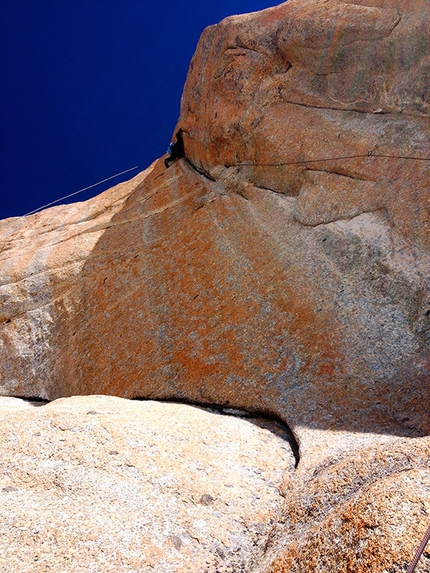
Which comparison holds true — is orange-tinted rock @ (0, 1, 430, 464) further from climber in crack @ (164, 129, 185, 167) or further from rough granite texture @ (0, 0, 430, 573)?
climber in crack @ (164, 129, 185, 167)

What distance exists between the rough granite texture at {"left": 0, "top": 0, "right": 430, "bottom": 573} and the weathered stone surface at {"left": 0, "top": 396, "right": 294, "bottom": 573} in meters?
0.35

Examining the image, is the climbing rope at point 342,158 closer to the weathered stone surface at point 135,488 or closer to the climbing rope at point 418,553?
the weathered stone surface at point 135,488

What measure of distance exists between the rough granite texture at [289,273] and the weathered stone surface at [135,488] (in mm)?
351

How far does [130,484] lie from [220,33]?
8205mm

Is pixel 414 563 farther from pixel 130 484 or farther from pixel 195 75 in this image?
pixel 195 75

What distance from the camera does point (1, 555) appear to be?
3879mm

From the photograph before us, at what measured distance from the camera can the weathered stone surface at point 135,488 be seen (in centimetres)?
400

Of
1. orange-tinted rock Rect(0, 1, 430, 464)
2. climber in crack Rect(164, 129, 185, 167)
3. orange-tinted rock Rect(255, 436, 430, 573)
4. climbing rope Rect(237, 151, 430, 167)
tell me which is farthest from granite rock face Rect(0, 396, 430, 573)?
climber in crack Rect(164, 129, 185, 167)

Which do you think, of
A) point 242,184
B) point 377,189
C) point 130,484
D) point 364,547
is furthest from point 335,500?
point 242,184

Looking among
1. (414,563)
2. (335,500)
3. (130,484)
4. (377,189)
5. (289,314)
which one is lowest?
(414,563)

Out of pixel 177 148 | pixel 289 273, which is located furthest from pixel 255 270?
pixel 177 148

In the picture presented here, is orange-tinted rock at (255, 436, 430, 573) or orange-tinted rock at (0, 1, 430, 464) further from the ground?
orange-tinted rock at (0, 1, 430, 464)

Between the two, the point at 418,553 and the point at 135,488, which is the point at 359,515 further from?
the point at 135,488

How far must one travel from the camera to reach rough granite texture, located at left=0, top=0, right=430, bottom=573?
5023mm
